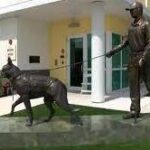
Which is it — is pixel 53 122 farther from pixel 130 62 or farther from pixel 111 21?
pixel 111 21

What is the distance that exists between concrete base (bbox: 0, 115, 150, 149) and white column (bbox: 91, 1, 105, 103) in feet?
21.2

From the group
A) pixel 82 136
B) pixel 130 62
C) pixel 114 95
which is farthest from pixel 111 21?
pixel 82 136

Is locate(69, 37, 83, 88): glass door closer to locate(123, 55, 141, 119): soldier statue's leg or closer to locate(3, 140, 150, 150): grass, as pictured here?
locate(123, 55, 141, 119): soldier statue's leg

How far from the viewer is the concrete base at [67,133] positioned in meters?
6.05

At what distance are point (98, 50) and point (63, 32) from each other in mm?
4782

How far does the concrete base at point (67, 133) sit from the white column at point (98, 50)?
6.45m

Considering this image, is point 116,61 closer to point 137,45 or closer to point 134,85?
point 134,85

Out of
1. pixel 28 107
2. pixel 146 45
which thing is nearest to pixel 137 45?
pixel 146 45

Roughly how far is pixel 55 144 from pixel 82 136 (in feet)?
1.35

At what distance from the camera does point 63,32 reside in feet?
57.9

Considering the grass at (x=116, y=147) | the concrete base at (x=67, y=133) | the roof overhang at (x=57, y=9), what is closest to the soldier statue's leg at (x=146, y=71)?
the concrete base at (x=67, y=133)

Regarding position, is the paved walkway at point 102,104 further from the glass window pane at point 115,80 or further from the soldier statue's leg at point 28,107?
the soldier statue's leg at point 28,107

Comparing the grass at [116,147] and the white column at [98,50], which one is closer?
the grass at [116,147]

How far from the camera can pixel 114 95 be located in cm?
1520
